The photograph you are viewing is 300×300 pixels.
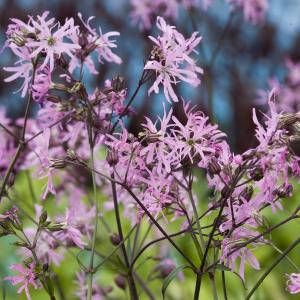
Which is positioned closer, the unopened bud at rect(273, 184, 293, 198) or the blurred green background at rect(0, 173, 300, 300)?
the unopened bud at rect(273, 184, 293, 198)

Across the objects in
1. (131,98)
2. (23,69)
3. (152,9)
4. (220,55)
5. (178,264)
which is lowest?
(178,264)

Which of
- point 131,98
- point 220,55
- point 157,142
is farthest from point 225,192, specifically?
point 220,55

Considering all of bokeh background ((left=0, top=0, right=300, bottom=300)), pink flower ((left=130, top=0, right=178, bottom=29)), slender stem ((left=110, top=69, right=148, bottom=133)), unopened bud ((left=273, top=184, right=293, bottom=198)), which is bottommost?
unopened bud ((left=273, top=184, right=293, bottom=198))

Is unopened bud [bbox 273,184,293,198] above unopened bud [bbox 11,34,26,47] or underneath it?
underneath

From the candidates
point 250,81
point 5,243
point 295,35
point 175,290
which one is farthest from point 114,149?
point 295,35

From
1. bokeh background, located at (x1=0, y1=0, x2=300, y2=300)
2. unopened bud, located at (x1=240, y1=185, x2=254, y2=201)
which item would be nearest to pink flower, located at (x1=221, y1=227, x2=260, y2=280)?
unopened bud, located at (x1=240, y1=185, x2=254, y2=201)

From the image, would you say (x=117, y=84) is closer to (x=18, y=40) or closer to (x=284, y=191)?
(x=18, y=40)

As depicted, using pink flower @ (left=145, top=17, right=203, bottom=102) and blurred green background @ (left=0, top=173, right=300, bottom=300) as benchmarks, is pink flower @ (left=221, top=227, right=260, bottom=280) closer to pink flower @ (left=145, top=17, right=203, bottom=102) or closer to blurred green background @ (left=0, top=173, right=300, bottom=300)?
pink flower @ (left=145, top=17, right=203, bottom=102)

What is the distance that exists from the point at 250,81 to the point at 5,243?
6.02m

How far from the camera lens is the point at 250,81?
367 inches

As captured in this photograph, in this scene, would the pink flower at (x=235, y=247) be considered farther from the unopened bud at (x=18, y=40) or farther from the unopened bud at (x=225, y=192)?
the unopened bud at (x=18, y=40)

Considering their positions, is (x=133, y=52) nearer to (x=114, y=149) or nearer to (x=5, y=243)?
(x=5, y=243)

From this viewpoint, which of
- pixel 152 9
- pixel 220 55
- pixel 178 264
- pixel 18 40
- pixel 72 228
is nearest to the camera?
pixel 18 40

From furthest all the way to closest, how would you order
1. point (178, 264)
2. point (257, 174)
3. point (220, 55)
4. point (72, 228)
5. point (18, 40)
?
point (220, 55) → point (178, 264) → point (72, 228) → point (18, 40) → point (257, 174)
